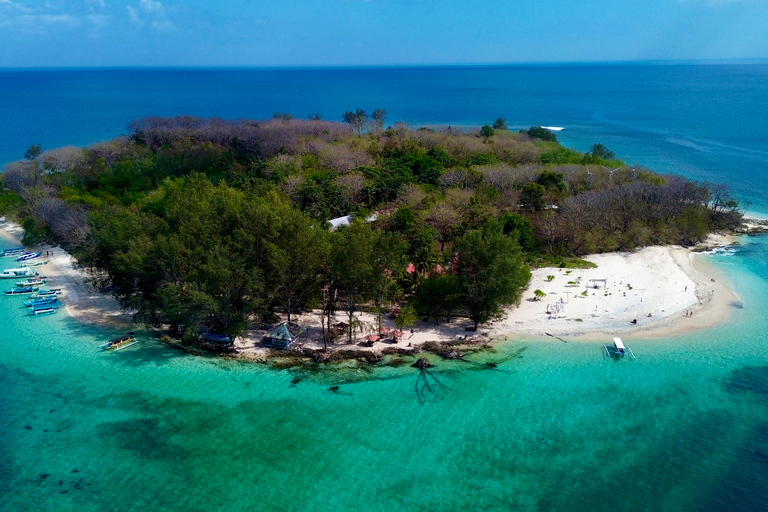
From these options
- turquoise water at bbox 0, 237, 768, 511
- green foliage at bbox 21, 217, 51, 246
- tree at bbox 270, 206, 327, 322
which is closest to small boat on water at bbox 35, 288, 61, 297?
turquoise water at bbox 0, 237, 768, 511

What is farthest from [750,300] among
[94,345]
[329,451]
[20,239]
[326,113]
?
[326,113]

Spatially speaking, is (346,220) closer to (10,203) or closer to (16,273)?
(16,273)

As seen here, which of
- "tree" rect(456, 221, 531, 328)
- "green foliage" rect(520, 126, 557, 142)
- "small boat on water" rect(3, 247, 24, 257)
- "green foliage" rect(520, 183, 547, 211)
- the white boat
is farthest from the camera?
"green foliage" rect(520, 126, 557, 142)

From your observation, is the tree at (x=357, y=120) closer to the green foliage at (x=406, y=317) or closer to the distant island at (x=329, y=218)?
the distant island at (x=329, y=218)

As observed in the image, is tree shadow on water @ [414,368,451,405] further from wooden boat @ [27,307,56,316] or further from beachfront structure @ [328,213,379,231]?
wooden boat @ [27,307,56,316]

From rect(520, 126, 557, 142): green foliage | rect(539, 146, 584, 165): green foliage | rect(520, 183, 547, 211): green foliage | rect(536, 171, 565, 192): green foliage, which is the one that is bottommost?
rect(520, 183, 547, 211): green foliage

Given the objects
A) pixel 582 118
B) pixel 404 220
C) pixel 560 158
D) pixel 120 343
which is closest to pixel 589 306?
pixel 404 220
